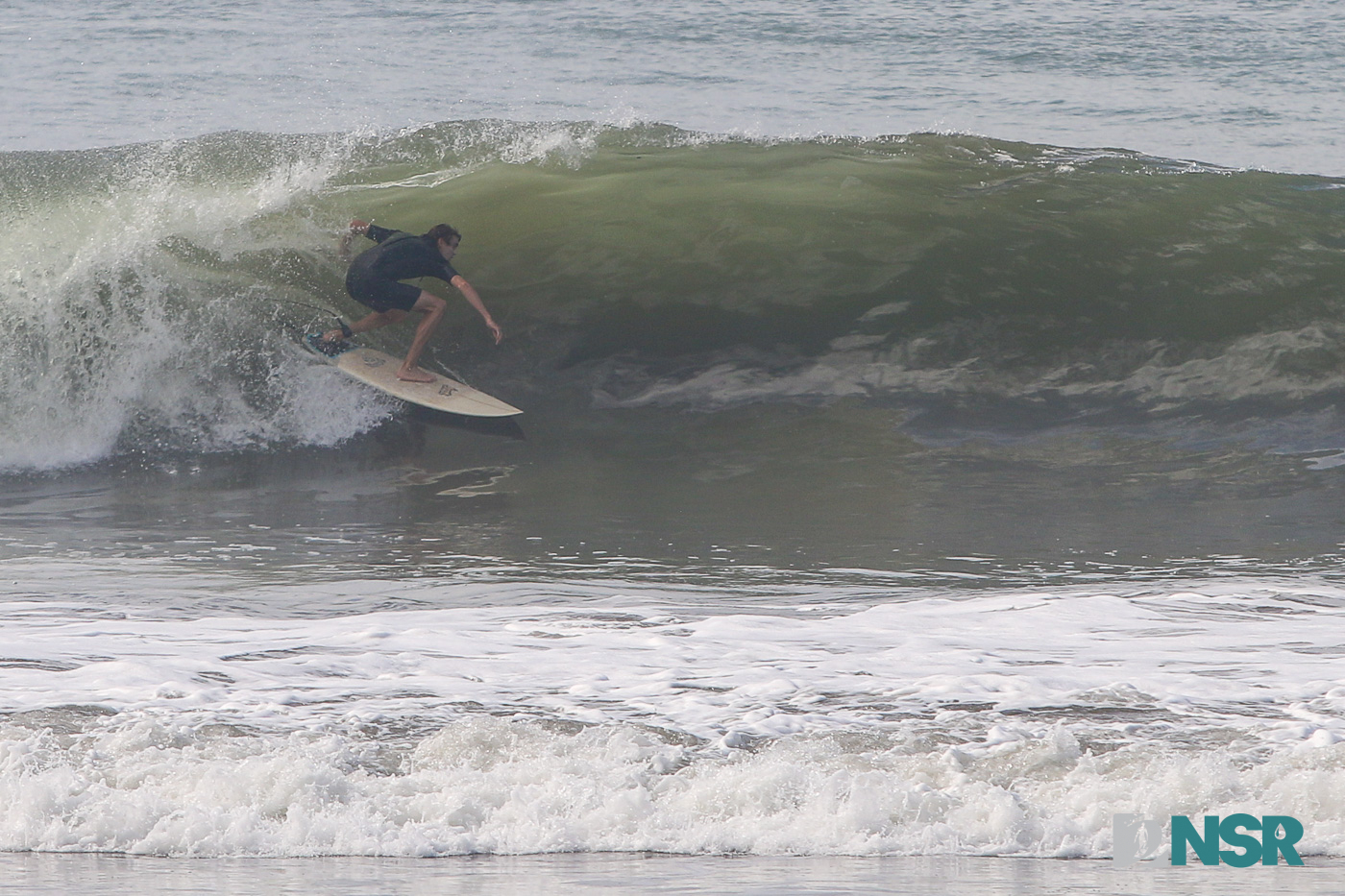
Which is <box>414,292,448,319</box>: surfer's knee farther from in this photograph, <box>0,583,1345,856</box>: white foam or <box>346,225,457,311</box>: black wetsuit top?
<box>0,583,1345,856</box>: white foam

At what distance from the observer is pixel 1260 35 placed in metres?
26.7

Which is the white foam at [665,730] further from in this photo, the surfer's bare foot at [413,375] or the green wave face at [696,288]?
the green wave face at [696,288]

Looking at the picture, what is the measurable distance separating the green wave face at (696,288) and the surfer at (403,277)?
55cm

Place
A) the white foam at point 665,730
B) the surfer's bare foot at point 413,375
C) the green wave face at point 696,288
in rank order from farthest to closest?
1. the green wave face at point 696,288
2. the surfer's bare foot at point 413,375
3. the white foam at point 665,730

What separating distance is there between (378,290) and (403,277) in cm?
21

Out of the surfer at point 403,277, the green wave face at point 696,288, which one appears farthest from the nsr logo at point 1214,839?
the surfer at point 403,277

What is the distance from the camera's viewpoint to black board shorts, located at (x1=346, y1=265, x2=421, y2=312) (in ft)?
30.1

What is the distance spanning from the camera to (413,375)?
30.9 ft

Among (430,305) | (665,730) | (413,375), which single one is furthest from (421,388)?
(665,730)

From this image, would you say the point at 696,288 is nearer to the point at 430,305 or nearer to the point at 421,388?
the point at 430,305

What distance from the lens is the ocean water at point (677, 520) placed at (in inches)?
140

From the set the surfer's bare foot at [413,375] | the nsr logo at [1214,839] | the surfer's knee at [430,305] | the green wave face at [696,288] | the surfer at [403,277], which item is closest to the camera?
the nsr logo at [1214,839]

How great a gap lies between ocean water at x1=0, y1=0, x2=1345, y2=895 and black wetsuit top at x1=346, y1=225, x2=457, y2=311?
0.72 m

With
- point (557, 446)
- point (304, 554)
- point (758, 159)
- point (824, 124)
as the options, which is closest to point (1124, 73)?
point (824, 124)
